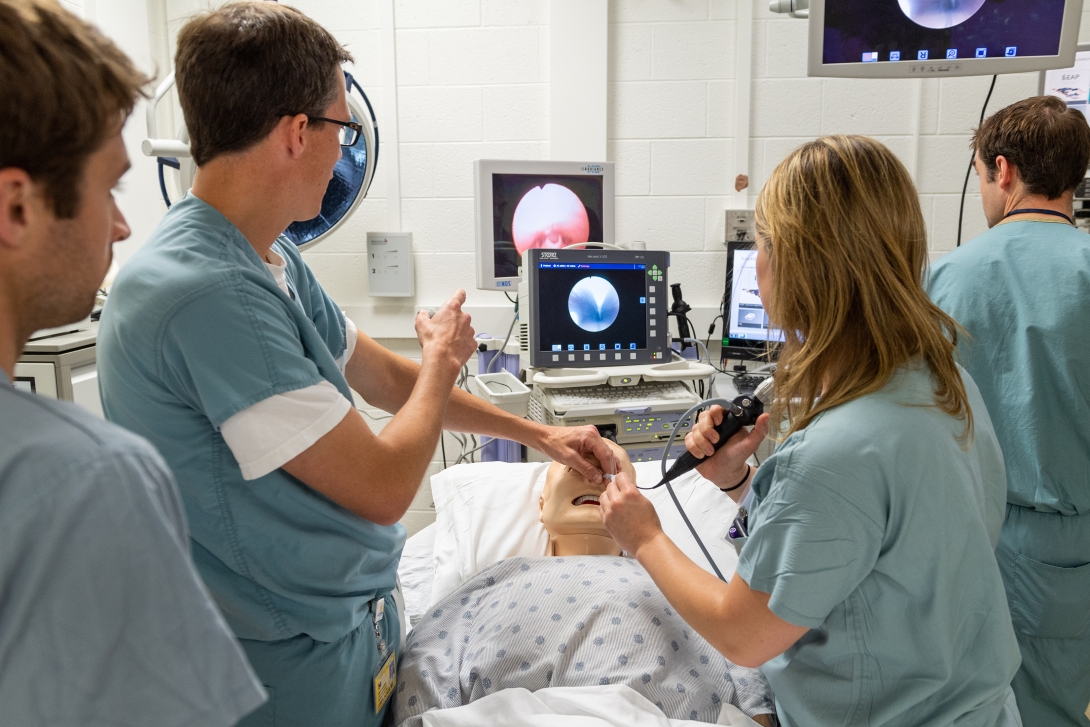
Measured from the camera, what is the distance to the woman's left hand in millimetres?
1270

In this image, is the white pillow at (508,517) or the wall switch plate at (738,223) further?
the wall switch plate at (738,223)

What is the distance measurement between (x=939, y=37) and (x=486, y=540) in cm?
168

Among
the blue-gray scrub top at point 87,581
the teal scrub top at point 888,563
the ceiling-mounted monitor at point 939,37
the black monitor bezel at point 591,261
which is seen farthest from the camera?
the black monitor bezel at point 591,261

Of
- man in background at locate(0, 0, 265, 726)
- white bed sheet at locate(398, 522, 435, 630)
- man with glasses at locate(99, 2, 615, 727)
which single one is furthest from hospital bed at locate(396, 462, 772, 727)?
man in background at locate(0, 0, 265, 726)

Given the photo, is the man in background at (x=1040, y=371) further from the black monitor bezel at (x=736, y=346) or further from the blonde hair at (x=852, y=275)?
the black monitor bezel at (x=736, y=346)

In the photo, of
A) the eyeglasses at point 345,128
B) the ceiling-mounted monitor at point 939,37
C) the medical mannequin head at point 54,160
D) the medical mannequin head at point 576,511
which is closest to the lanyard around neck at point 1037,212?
the ceiling-mounted monitor at point 939,37

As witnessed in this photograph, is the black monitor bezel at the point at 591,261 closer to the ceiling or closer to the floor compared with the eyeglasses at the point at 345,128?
closer to the floor

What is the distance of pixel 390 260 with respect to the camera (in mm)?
3475

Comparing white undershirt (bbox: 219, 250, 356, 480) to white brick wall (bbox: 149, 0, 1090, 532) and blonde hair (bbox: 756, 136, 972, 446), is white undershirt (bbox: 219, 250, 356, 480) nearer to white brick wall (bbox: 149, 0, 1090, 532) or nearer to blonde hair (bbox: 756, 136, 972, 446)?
blonde hair (bbox: 756, 136, 972, 446)

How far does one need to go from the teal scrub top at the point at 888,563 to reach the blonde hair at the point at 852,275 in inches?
1.6

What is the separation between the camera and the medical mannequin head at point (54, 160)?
558 millimetres

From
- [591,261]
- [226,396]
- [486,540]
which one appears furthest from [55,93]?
[591,261]

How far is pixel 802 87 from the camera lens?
11.1 ft

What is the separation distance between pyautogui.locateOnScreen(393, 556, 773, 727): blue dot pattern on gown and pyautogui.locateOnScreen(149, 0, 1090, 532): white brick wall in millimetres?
2226
